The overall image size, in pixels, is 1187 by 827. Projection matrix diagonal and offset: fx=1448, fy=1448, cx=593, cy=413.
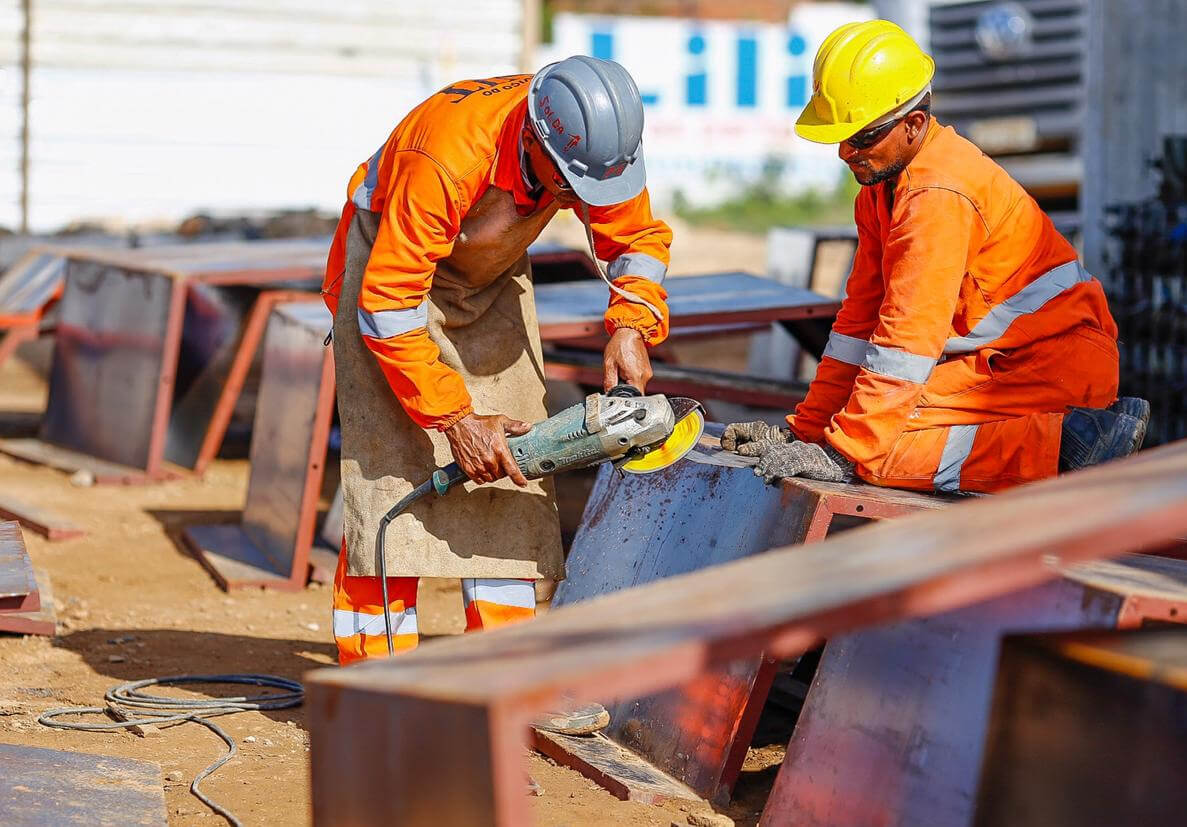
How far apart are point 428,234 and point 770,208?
20.3 meters

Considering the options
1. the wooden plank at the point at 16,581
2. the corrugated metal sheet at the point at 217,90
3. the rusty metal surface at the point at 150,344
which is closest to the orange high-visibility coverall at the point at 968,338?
the wooden plank at the point at 16,581

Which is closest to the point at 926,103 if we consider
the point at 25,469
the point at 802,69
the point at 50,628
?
the point at 50,628

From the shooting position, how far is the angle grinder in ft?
12.6

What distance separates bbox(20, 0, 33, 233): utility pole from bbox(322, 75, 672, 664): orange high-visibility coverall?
36.0 ft

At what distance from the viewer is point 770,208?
931 inches

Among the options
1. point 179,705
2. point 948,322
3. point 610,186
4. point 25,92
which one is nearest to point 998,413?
point 948,322

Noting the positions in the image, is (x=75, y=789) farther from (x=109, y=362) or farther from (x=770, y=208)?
(x=770, y=208)

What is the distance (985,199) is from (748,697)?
1.48 meters

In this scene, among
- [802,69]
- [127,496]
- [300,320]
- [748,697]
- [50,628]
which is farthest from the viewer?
[802,69]

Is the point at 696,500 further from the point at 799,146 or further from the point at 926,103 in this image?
the point at 799,146

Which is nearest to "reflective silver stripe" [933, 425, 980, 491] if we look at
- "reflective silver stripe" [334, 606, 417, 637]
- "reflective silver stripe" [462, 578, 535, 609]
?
"reflective silver stripe" [462, 578, 535, 609]

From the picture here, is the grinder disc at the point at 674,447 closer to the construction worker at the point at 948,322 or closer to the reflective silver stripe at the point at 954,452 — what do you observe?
the construction worker at the point at 948,322

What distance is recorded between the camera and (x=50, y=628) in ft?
17.0

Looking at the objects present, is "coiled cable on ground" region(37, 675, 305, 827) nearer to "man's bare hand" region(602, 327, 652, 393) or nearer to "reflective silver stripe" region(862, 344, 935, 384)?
"man's bare hand" region(602, 327, 652, 393)
